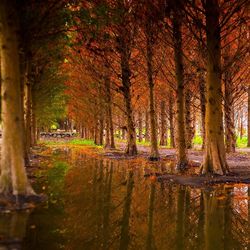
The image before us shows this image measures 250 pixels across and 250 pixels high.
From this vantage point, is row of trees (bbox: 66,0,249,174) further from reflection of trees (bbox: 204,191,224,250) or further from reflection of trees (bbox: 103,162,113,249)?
reflection of trees (bbox: 204,191,224,250)

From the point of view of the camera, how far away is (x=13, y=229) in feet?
21.6

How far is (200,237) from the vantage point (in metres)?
6.26

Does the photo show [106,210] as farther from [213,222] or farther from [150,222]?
[213,222]

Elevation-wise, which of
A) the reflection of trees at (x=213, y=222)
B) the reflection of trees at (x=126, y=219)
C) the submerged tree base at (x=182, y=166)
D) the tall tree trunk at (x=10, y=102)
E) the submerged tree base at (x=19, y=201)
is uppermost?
the tall tree trunk at (x=10, y=102)

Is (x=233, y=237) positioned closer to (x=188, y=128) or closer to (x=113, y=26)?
(x=113, y=26)

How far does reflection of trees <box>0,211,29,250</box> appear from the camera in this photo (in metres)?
5.69

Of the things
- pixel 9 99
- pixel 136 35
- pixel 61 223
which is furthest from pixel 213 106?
pixel 136 35

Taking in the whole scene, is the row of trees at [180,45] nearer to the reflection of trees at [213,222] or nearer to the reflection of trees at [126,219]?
the reflection of trees at [126,219]

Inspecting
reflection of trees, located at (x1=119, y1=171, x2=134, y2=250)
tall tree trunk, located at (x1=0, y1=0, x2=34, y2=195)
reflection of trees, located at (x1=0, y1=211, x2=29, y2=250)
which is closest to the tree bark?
reflection of trees, located at (x1=119, y1=171, x2=134, y2=250)

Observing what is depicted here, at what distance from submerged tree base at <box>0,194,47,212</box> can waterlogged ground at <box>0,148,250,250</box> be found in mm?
275

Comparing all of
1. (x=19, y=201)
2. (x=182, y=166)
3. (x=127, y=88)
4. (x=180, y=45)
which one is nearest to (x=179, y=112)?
(x=182, y=166)

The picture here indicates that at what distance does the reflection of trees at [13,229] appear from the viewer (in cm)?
569

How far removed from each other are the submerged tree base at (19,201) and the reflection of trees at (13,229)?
55 cm

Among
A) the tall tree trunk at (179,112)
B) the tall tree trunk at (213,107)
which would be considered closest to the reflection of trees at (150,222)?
the tall tree trunk at (213,107)
